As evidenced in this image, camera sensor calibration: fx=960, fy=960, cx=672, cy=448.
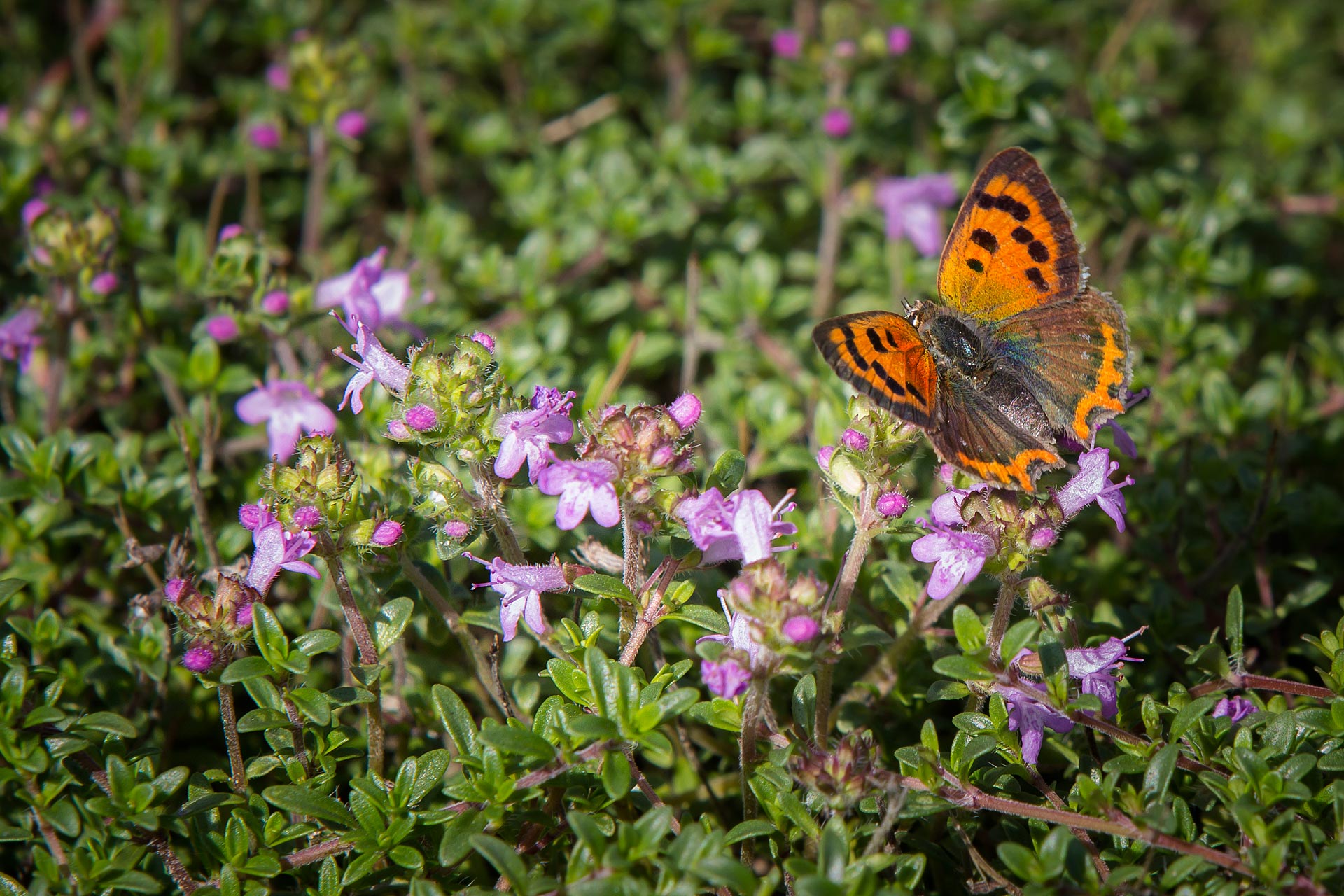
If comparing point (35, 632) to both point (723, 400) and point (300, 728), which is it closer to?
point (300, 728)

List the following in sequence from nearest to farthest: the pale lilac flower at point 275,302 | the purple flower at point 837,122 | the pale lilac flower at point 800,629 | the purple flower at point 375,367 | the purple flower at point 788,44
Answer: the pale lilac flower at point 800,629
the purple flower at point 375,367
the pale lilac flower at point 275,302
the purple flower at point 837,122
the purple flower at point 788,44

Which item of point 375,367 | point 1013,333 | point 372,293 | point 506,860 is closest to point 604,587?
point 506,860

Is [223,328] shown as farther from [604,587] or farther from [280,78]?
[604,587]

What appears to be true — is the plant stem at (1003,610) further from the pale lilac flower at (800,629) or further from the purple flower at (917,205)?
the purple flower at (917,205)

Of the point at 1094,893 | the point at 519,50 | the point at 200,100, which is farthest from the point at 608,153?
the point at 1094,893

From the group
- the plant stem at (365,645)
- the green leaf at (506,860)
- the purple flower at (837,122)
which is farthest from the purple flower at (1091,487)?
the purple flower at (837,122)

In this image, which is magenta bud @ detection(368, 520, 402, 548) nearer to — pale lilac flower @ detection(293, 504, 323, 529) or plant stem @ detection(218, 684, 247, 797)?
pale lilac flower @ detection(293, 504, 323, 529)
